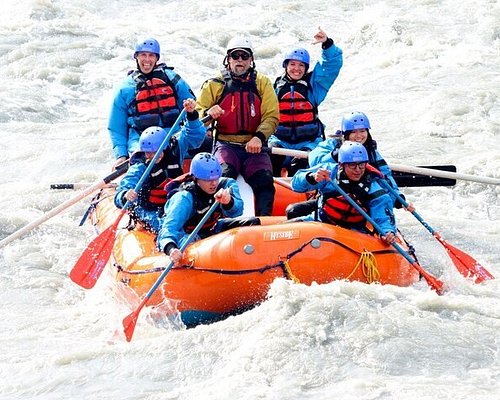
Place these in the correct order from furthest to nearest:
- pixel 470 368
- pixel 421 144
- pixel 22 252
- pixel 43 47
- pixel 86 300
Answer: pixel 43 47
pixel 421 144
pixel 22 252
pixel 86 300
pixel 470 368

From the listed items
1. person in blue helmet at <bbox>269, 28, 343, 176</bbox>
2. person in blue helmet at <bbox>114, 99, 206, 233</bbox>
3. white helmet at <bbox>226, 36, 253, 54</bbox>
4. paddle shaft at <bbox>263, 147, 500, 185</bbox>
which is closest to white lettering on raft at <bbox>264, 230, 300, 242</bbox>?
person in blue helmet at <bbox>114, 99, 206, 233</bbox>

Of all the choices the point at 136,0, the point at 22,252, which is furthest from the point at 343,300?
→ the point at 136,0

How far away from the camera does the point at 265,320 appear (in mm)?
6336

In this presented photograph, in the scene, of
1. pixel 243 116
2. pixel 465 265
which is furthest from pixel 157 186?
pixel 465 265

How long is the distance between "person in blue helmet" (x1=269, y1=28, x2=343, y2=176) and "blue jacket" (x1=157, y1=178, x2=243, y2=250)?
188 centimetres

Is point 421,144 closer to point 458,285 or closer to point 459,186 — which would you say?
point 459,186

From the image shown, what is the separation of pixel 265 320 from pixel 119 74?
10.6m

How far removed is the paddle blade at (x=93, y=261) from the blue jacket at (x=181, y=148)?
34 centimetres

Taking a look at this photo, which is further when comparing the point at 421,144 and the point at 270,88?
the point at 421,144

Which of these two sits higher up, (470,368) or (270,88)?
(270,88)

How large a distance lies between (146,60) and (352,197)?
2.62m

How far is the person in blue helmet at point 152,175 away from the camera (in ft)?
25.7

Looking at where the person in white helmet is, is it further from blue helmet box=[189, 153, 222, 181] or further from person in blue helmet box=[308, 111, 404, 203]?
blue helmet box=[189, 153, 222, 181]

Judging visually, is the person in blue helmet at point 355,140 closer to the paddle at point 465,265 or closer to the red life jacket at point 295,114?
the paddle at point 465,265
